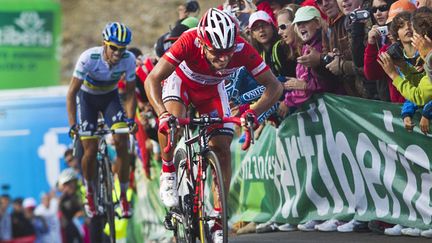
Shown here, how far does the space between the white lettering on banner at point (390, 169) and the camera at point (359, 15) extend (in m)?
1.23

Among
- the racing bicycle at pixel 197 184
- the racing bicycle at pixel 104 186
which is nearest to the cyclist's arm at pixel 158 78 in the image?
the racing bicycle at pixel 197 184

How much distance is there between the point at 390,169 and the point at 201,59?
2.23 meters

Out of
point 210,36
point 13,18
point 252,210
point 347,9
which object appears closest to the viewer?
point 210,36

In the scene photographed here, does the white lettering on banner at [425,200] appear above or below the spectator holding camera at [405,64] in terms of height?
below

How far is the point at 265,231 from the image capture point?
14125 mm

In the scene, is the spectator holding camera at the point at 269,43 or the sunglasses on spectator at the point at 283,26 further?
the spectator holding camera at the point at 269,43

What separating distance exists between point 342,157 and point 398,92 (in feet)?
3.94

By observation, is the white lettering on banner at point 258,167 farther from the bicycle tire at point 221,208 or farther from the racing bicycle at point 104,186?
the bicycle tire at point 221,208

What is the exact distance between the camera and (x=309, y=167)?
13453 mm

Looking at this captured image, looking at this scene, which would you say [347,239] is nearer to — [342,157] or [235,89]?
[342,157]

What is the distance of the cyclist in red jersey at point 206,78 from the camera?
10562 millimetres

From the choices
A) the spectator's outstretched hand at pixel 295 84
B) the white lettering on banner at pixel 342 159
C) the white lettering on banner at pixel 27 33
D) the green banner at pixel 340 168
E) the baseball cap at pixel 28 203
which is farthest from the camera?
the white lettering on banner at pixel 27 33

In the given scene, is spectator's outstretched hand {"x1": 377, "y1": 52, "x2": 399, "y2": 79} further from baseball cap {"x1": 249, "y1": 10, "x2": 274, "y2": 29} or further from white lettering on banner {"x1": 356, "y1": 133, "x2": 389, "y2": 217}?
baseball cap {"x1": 249, "y1": 10, "x2": 274, "y2": 29}

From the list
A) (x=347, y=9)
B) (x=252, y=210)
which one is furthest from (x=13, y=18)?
(x=347, y=9)
